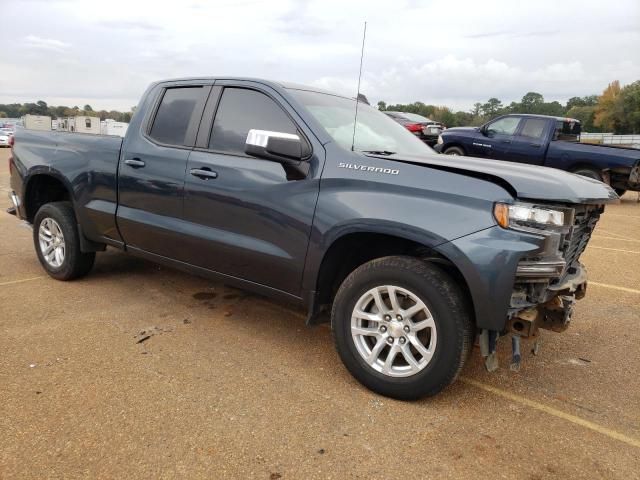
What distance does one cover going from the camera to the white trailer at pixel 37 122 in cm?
541

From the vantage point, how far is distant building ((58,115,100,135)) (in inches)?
192

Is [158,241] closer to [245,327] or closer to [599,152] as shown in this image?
[245,327]

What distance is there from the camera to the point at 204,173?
143 inches

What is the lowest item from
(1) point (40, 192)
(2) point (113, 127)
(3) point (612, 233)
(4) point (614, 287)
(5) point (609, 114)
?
(4) point (614, 287)

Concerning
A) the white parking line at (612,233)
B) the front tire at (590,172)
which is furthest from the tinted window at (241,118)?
the front tire at (590,172)

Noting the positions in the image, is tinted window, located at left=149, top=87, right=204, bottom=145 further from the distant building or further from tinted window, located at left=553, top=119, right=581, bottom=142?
tinted window, located at left=553, top=119, right=581, bottom=142

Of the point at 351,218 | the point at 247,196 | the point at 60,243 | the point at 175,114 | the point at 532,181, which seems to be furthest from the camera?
the point at 60,243

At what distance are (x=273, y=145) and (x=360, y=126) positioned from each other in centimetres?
97

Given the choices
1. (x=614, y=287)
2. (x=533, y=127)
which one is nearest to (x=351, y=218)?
(x=614, y=287)

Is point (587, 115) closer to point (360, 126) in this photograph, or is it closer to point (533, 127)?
point (533, 127)

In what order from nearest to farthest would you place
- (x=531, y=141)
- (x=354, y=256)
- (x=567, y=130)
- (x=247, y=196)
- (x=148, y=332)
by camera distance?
(x=354, y=256) < (x=247, y=196) < (x=148, y=332) < (x=531, y=141) < (x=567, y=130)

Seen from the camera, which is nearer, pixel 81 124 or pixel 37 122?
pixel 81 124

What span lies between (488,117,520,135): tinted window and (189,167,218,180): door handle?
375 inches

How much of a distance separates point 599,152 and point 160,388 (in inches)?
411
